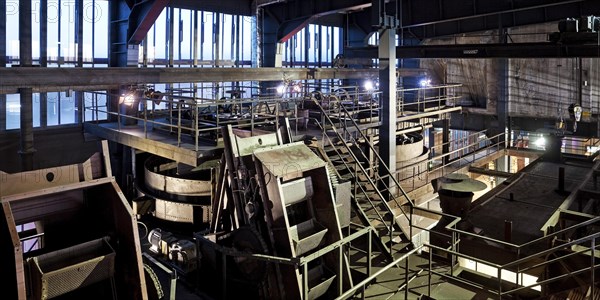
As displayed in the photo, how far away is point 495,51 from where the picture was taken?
13.6m

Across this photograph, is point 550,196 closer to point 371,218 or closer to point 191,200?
point 371,218

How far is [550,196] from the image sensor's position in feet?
47.9

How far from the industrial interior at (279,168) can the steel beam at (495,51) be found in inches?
2.2

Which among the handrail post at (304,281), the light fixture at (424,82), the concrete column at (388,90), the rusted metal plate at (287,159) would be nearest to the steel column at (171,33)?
the concrete column at (388,90)

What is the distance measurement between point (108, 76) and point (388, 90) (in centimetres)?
779

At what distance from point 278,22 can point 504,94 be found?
12784 mm

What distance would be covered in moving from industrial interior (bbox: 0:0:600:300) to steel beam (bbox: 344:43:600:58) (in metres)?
0.06

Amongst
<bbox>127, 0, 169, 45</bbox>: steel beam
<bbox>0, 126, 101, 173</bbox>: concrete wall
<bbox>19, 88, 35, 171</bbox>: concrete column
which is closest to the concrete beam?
<bbox>19, 88, 35, 171</bbox>: concrete column

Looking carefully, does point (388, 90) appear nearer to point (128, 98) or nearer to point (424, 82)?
point (128, 98)

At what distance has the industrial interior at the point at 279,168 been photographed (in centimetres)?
565

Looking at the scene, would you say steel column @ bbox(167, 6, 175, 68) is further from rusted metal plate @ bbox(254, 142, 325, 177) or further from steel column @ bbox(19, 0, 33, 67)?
rusted metal plate @ bbox(254, 142, 325, 177)

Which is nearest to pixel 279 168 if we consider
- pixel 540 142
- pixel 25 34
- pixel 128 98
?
pixel 128 98

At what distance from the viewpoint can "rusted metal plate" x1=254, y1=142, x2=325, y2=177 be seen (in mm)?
7488

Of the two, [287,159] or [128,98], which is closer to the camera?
[287,159]
